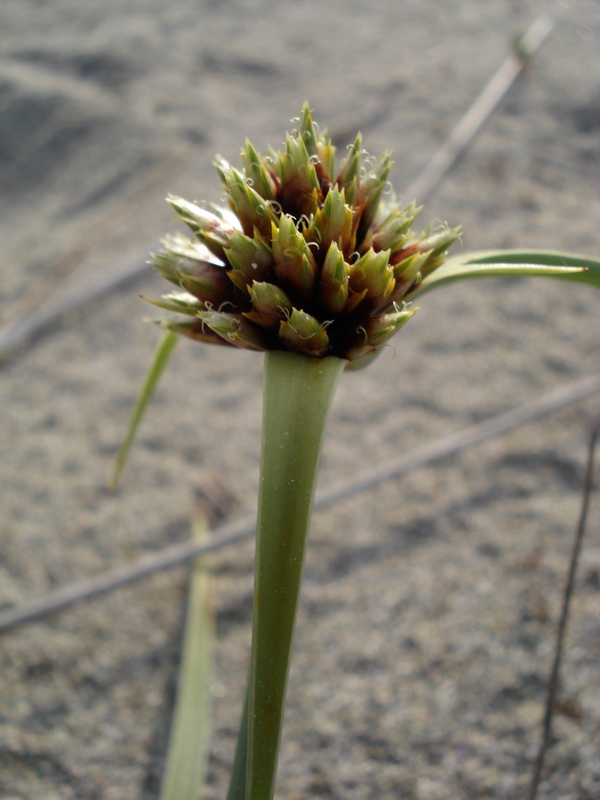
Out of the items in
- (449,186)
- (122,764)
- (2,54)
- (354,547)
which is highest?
(2,54)

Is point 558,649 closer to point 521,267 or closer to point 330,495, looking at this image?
point 330,495

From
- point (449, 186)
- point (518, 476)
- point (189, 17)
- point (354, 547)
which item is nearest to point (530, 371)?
point (518, 476)

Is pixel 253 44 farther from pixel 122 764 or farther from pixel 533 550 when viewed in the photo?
pixel 122 764

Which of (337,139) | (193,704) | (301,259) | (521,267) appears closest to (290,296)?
(301,259)

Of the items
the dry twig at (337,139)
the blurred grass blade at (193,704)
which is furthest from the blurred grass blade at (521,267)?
the dry twig at (337,139)

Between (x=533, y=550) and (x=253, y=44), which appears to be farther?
(x=253, y=44)

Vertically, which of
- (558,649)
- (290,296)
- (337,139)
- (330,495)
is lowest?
(558,649)

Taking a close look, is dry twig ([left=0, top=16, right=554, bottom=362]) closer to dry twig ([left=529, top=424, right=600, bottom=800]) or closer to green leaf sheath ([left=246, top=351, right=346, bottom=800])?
dry twig ([left=529, top=424, right=600, bottom=800])
